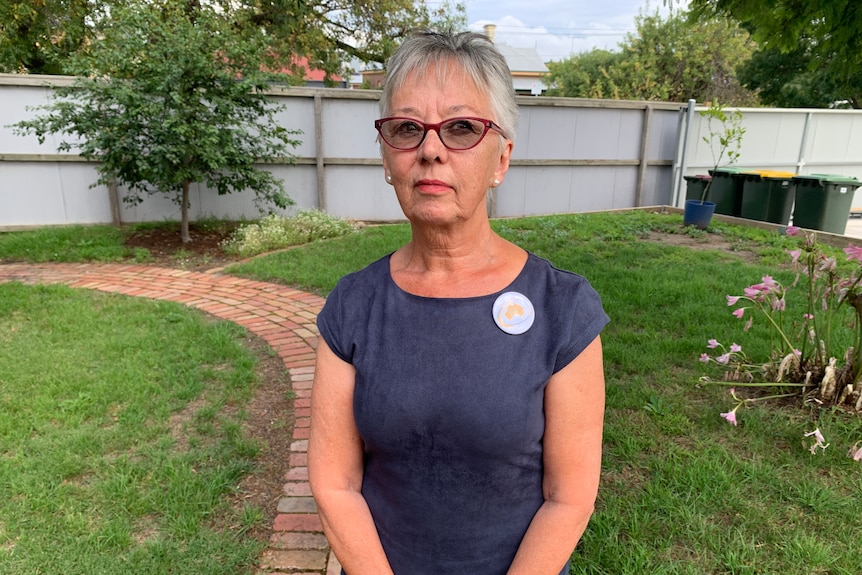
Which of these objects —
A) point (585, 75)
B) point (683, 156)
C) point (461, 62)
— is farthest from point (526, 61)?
point (461, 62)

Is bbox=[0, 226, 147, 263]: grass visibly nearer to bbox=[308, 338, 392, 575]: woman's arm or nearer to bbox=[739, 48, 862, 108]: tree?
bbox=[308, 338, 392, 575]: woman's arm

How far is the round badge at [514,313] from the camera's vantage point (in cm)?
123

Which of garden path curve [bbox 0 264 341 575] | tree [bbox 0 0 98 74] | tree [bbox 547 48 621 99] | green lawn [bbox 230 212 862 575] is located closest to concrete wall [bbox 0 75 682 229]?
garden path curve [bbox 0 264 341 575]

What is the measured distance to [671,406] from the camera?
10.2ft

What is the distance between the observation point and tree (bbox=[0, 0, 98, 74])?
10.9 meters

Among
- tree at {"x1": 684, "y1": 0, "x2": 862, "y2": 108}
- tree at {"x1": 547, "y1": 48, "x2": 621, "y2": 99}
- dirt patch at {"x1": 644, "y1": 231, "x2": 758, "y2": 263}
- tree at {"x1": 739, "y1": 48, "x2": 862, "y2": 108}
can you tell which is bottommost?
dirt patch at {"x1": 644, "y1": 231, "x2": 758, "y2": 263}

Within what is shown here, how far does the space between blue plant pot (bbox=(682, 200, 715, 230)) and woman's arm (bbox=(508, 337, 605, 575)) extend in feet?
25.9

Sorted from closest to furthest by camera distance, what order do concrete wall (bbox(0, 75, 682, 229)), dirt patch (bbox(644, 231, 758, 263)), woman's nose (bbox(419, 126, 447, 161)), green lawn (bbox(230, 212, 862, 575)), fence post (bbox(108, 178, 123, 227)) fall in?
1. woman's nose (bbox(419, 126, 447, 161))
2. green lawn (bbox(230, 212, 862, 575))
3. dirt patch (bbox(644, 231, 758, 263))
4. concrete wall (bbox(0, 75, 682, 229))
5. fence post (bbox(108, 178, 123, 227))

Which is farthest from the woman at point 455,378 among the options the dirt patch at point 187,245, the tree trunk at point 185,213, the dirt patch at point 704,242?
the tree trunk at point 185,213

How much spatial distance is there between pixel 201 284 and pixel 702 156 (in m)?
9.24

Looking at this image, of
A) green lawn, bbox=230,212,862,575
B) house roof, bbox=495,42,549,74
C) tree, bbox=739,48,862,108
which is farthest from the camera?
house roof, bbox=495,42,549,74

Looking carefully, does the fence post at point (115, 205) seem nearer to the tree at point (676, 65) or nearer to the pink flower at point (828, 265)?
the pink flower at point (828, 265)

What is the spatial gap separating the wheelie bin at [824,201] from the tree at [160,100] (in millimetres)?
7980

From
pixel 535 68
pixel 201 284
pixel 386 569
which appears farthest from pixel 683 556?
pixel 535 68
